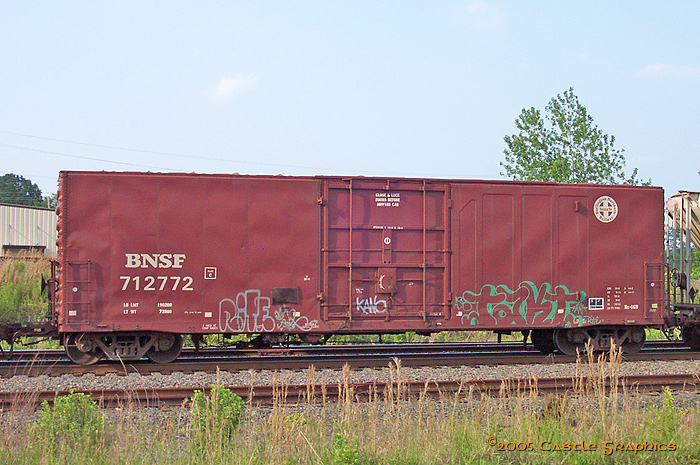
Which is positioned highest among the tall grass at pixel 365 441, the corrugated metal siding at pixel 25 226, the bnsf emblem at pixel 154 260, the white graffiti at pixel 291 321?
the corrugated metal siding at pixel 25 226

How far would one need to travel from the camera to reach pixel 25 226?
144ft

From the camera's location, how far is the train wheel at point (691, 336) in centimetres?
1223

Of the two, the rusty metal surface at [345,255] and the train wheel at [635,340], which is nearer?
the rusty metal surface at [345,255]

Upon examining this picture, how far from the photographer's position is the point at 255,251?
415 inches

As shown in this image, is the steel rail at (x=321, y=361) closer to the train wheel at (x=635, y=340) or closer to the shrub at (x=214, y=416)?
the train wheel at (x=635, y=340)

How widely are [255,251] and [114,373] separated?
3176 millimetres

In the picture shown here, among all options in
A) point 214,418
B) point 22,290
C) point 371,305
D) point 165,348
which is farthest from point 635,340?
point 22,290

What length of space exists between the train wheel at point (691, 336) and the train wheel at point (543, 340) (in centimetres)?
279

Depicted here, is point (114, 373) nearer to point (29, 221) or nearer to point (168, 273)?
point (168, 273)

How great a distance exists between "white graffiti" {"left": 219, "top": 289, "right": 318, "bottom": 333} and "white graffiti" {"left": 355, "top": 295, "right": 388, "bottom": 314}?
3.38ft

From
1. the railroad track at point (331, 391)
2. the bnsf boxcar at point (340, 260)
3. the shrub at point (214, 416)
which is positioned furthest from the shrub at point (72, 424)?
the bnsf boxcar at point (340, 260)

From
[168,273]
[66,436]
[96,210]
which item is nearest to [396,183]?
[168,273]

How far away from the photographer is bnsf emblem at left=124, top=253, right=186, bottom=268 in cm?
1023

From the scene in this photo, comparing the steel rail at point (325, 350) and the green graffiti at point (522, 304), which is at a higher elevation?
the green graffiti at point (522, 304)
